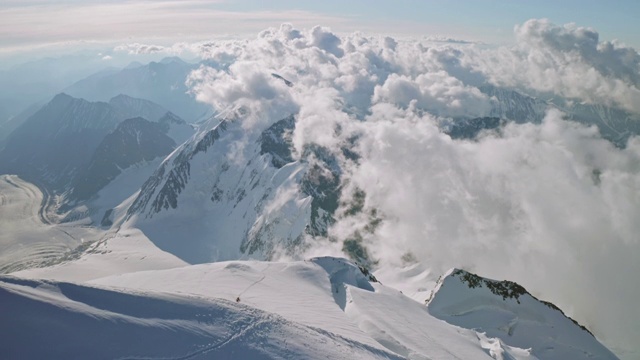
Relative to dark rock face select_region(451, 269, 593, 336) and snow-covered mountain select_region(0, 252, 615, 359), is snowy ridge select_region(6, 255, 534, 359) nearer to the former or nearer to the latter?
snow-covered mountain select_region(0, 252, 615, 359)

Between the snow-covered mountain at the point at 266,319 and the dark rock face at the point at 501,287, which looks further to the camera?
the dark rock face at the point at 501,287

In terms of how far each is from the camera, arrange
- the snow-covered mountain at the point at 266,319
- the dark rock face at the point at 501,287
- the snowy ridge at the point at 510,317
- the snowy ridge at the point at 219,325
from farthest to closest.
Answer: the dark rock face at the point at 501,287 → the snowy ridge at the point at 510,317 → the snow-covered mountain at the point at 266,319 → the snowy ridge at the point at 219,325

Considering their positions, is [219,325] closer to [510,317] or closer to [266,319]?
[266,319]

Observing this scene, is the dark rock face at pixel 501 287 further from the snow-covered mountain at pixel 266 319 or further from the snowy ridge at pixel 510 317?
the snow-covered mountain at pixel 266 319

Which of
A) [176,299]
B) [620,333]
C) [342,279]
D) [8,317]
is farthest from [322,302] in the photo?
[620,333]

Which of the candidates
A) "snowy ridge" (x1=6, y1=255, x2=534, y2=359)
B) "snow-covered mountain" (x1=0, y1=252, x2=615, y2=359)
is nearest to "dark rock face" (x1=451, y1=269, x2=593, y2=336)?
"snow-covered mountain" (x1=0, y1=252, x2=615, y2=359)

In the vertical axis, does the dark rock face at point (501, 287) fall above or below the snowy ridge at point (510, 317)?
above

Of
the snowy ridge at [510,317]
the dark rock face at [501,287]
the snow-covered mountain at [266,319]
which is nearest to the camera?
the snow-covered mountain at [266,319]

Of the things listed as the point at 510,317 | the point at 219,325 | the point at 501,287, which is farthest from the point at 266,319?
the point at 501,287

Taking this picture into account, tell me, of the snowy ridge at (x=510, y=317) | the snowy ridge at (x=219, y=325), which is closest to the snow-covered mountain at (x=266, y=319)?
the snowy ridge at (x=219, y=325)
